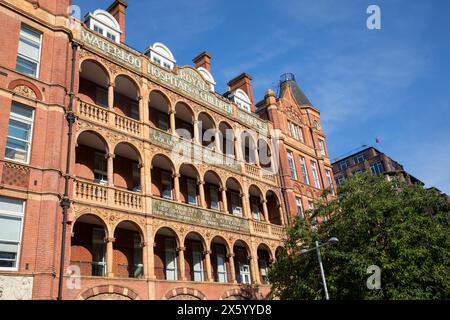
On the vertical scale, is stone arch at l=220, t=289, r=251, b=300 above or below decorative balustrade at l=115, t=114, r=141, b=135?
below

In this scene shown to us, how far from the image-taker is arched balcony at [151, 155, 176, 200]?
2386 centimetres

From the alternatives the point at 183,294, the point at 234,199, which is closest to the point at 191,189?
the point at 234,199

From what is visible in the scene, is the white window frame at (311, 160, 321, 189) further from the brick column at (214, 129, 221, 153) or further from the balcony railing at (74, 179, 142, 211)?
the balcony railing at (74, 179, 142, 211)

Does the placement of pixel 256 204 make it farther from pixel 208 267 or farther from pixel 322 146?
pixel 322 146

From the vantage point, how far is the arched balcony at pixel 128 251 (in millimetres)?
20297

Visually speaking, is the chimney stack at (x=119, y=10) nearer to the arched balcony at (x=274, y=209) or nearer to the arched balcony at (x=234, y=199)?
Answer: the arched balcony at (x=234, y=199)

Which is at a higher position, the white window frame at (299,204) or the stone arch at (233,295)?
the white window frame at (299,204)

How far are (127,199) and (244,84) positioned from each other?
2034 cm

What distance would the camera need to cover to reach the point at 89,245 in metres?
→ 19.5

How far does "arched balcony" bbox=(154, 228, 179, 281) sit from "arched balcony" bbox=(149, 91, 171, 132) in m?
7.10

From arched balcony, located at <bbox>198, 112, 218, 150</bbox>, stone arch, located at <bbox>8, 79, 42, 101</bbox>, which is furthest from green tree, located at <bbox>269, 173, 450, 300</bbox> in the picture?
stone arch, located at <bbox>8, 79, 42, 101</bbox>

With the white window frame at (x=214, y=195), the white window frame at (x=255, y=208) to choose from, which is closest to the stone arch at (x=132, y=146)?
the white window frame at (x=214, y=195)

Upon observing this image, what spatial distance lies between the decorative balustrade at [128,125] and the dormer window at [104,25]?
5.25 m
